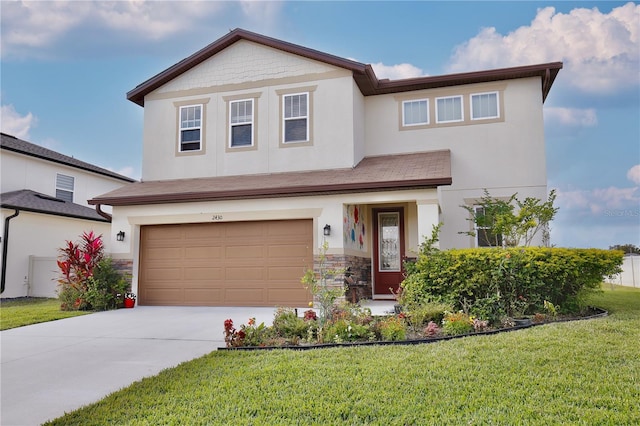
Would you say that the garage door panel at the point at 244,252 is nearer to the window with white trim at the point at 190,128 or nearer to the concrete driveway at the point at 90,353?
the concrete driveway at the point at 90,353

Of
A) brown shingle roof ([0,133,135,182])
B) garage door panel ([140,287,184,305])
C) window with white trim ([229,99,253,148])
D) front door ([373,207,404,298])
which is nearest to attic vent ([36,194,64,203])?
brown shingle roof ([0,133,135,182])

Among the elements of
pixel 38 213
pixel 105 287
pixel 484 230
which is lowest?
pixel 105 287

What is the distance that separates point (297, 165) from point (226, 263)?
356 cm

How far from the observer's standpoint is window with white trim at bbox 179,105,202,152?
48.6 ft

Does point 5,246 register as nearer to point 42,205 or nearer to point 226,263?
point 42,205

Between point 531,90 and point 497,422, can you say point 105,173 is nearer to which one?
point 531,90

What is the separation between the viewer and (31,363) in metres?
6.65

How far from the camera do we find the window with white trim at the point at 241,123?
47.2 ft

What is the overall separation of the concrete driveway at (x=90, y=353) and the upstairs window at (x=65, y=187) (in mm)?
10965

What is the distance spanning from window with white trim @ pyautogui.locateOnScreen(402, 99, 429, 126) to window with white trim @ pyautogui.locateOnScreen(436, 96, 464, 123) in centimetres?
36

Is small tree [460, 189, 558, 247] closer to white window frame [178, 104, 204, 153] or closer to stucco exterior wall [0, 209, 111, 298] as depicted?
white window frame [178, 104, 204, 153]

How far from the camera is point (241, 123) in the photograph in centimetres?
1444

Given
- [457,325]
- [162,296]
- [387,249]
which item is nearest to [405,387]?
[457,325]

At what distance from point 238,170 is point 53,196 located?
10232 millimetres
